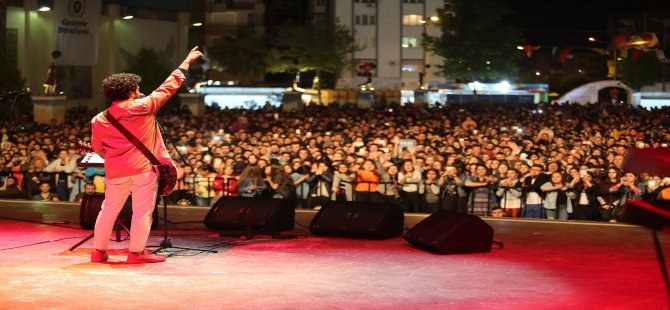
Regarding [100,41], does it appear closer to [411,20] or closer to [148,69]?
[148,69]

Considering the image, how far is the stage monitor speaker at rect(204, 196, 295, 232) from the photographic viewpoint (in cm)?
1023

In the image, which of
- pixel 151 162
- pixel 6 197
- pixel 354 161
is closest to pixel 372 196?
pixel 354 161

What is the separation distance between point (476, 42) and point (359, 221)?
60211 millimetres

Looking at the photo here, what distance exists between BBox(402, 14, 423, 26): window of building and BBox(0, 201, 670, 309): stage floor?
240ft

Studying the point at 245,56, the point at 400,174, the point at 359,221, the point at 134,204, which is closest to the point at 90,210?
the point at 134,204

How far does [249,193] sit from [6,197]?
350cm

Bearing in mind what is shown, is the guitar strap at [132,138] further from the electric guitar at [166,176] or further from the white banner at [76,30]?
the white banner at [76,30]

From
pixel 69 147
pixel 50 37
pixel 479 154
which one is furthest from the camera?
pixel 50 37

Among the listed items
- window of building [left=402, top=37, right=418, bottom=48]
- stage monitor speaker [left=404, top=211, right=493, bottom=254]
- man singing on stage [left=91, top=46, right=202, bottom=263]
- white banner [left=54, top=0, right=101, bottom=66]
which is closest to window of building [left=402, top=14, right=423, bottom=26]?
window of building [left=402, top=37, right=418, bottom=48]

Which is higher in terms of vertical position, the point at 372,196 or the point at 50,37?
the point at 50,37

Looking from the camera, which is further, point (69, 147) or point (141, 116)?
point (69, 147)

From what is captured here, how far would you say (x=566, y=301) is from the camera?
697 cm

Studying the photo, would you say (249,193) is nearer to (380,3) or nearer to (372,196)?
(372,196)

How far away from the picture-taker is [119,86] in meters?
8.11
